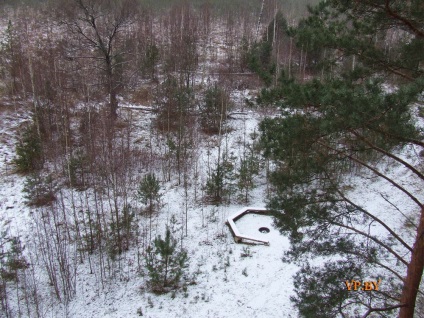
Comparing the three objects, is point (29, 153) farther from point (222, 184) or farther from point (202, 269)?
point (202, 269)

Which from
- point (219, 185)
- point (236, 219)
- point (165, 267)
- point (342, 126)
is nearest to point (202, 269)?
point (165, 267)

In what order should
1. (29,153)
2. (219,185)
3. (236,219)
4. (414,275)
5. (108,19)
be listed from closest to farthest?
(414,275), (236,219), (219,185), (29,153), (108,19)

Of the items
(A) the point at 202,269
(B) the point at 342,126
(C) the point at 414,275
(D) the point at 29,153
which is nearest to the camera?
(B) the point at 342,126

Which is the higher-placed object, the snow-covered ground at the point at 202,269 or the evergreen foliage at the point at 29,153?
the evergreen foliage at the point at 29,153

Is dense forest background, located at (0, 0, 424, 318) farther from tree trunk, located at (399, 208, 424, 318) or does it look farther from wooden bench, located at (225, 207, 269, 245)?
wooden bench, located at (225, 207, 269, 245)

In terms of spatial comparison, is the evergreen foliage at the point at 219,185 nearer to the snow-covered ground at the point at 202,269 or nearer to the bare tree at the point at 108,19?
the snow-covered ground at the point at 202,269

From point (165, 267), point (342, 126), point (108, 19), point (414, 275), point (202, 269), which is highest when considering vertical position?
point (108, 19)

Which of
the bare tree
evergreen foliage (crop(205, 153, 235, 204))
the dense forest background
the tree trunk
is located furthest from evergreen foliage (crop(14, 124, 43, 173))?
the tree trunk

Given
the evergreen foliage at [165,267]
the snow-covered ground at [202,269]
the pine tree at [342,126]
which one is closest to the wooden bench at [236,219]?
the snow-covered ground at [202,269]

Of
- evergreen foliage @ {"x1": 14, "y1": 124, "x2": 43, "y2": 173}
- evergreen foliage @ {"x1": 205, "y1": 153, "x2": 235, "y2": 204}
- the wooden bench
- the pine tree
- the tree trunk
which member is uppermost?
the pine tree

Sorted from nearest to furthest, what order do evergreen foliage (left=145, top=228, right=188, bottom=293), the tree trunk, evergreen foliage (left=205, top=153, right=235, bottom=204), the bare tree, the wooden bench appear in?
the tree trunk < evergreen foliage (left=145, top=228, right=188, bottom=293) < the wooden bench < evergreen foliage (left=205, top=153, right=235, bottom=204) < the bare tree

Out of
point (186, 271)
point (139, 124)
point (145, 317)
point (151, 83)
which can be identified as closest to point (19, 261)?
point (145, 317)

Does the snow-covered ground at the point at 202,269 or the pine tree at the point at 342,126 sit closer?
the pine tree at the point at 342,126

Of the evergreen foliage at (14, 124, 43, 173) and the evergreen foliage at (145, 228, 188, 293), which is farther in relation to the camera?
the evergreen foliage at (14, 124, 43, 173)
